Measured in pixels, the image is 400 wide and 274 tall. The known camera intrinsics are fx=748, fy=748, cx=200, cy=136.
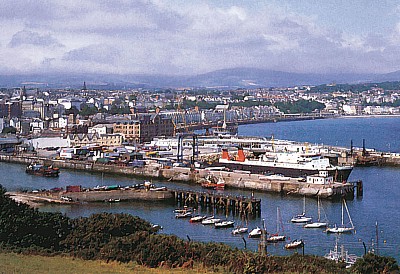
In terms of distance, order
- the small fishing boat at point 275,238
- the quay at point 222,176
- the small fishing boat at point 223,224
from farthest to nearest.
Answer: the quay at point 222,176
the small fishing boat at point 223,224
the small fishing boat at point 275,238

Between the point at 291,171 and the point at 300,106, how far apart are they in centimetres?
4378

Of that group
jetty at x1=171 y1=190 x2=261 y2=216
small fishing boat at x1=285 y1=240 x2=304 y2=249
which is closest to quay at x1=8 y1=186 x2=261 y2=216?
jetty at x1=171 y1=190 x2=261 y2=216

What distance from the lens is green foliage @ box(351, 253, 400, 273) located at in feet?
23.8

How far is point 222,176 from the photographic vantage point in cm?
1639

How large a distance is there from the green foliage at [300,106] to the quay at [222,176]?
37810 millimetres

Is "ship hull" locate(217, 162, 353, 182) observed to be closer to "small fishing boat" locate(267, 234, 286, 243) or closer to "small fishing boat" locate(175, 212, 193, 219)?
"small fishing boat" locate(175, 212, 193, 219)

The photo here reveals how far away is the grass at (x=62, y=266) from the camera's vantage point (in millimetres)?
7000

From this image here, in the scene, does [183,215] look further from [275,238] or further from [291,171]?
[291,171]

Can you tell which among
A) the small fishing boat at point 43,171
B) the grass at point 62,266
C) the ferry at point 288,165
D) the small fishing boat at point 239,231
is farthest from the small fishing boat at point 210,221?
the small fishing boat at point 43,171

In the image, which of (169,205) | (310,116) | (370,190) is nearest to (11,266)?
(169,205)

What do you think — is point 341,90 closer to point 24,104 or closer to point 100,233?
point 24,104

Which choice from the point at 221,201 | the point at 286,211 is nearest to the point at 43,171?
the point at 221,201

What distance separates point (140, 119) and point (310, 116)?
1095 inches

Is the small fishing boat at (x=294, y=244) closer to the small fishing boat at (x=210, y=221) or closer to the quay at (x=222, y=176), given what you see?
the small fishing boat at (x=210, y=221)
